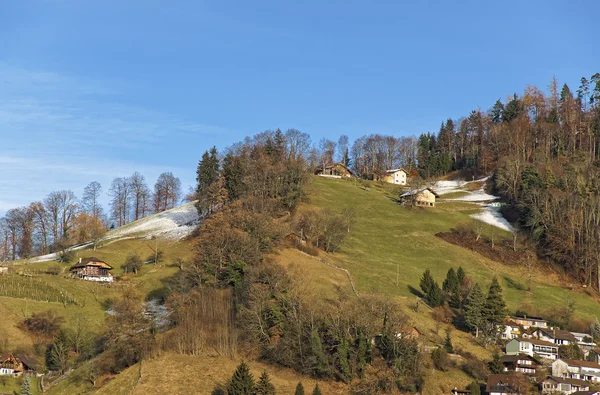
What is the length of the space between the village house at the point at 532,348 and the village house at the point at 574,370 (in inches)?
125

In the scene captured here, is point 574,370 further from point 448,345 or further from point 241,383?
point 241,383

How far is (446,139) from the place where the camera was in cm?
18625

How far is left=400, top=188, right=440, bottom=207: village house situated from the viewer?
130 metres

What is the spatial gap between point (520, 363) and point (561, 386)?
17.0 ft

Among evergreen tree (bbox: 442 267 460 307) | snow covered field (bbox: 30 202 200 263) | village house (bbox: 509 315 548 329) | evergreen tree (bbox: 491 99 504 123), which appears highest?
evergreen tree (bbox: 491 99 504 123)

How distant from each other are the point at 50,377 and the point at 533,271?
224ft

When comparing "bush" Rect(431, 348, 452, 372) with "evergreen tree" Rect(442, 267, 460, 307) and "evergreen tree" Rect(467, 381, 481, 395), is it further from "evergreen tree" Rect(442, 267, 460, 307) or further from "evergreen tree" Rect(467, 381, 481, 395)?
"evergreen tree" Rect(442, 267, 460, 307)

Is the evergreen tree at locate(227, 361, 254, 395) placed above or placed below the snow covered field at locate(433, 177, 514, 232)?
below

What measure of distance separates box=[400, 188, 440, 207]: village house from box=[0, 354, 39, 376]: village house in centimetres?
8091

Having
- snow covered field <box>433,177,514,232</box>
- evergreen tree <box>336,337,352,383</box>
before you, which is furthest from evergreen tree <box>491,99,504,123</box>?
evergreen tree <box>336,337,352,383</box>

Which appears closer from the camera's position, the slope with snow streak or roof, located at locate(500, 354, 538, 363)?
roof, located at locate(500, 354, 538, 363)

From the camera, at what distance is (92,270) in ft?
304

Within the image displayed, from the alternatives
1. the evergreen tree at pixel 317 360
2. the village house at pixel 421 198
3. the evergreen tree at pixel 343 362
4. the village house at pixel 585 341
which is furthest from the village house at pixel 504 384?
the village house at pixel 421 198

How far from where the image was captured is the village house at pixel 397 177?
167 meters
